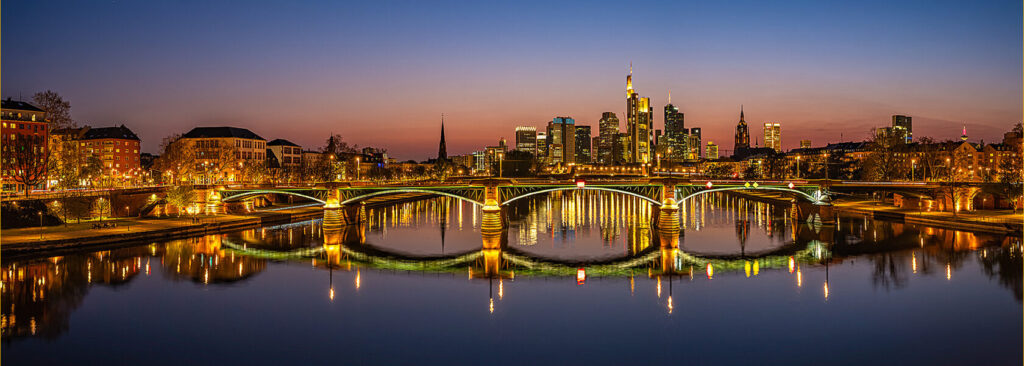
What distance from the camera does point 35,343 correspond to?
1246 inches

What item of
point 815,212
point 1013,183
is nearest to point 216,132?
point 815,212

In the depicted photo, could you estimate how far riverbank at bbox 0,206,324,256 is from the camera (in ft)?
176

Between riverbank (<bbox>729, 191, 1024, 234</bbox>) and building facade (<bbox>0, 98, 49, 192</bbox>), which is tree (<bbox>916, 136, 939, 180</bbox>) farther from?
building facade (<bbox>0, 98, 49, 192</bbox>)

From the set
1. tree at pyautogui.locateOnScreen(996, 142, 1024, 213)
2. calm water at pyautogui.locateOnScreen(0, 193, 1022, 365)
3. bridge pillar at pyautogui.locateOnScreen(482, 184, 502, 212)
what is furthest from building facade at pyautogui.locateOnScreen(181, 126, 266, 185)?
tree at pyautogui.locateOnScreen(996, 142, 1024, 213)

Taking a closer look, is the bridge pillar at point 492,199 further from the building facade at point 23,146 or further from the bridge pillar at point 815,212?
the building facade at point 23,146

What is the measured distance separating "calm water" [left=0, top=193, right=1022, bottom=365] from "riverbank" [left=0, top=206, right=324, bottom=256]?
9.09 feet

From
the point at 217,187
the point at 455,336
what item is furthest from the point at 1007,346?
the point at 217,187

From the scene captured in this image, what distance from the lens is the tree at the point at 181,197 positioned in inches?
3201

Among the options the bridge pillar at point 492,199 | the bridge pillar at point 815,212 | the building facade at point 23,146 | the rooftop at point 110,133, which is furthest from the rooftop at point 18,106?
the bridge pillar at point 815,212

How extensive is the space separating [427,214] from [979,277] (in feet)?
256

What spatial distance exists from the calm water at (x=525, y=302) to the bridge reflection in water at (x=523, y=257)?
27 cm

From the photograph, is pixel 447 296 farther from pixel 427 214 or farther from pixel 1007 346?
pixel 427 214

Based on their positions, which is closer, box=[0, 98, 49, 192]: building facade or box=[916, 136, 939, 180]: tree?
box=[0, 98, 49, 192]: building facade

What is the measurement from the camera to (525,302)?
41000 millimetres
